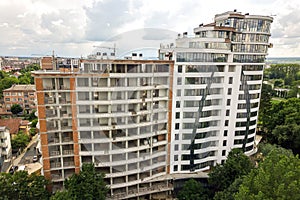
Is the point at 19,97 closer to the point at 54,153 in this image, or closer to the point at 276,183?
the point at 54,153

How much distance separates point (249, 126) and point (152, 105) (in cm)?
761

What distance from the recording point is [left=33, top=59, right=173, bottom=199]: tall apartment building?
1070 cm

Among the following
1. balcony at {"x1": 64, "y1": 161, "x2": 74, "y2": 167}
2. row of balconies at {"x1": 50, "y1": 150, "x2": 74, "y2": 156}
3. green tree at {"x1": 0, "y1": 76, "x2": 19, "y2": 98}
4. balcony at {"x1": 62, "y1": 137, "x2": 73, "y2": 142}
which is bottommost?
balcony at {"x1": 64, "y1": 161, "x2": 74, "y2": 167}

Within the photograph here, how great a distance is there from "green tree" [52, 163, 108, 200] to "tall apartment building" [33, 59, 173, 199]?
50.1 inches

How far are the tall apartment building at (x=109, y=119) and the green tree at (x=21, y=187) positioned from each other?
1060mm

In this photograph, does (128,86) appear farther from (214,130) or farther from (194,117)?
(214,130)

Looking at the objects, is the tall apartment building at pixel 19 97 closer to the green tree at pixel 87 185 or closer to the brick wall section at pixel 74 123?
the brick wall section at pixel 74 123

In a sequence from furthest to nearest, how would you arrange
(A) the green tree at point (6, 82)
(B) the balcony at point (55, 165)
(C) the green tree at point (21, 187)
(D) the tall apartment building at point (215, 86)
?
(A) the green tree at point (6, 82), (D) the tall apartment building at point (215, 86), (B) the balcony at point (55, 165), (C) the green tree at point (21, 187)

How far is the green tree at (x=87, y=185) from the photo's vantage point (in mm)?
9828

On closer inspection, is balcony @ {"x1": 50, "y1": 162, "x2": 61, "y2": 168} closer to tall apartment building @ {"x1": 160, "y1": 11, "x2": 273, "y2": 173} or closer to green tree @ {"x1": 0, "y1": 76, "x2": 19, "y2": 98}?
tall apartment building @ {"x1": 160, "y1": 11, "x2": 273, "y2": 173}

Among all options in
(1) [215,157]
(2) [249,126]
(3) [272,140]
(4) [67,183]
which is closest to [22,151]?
(4) [67,183]

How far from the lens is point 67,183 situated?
10664 mm

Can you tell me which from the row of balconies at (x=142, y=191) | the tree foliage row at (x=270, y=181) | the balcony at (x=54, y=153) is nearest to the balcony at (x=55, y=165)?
the balcony at (x=54, y=153)

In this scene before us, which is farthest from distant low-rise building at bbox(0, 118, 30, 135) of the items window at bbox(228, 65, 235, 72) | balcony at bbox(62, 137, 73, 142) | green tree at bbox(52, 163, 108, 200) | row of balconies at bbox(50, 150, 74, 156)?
window at bbox(228, 65, 235, 72)
